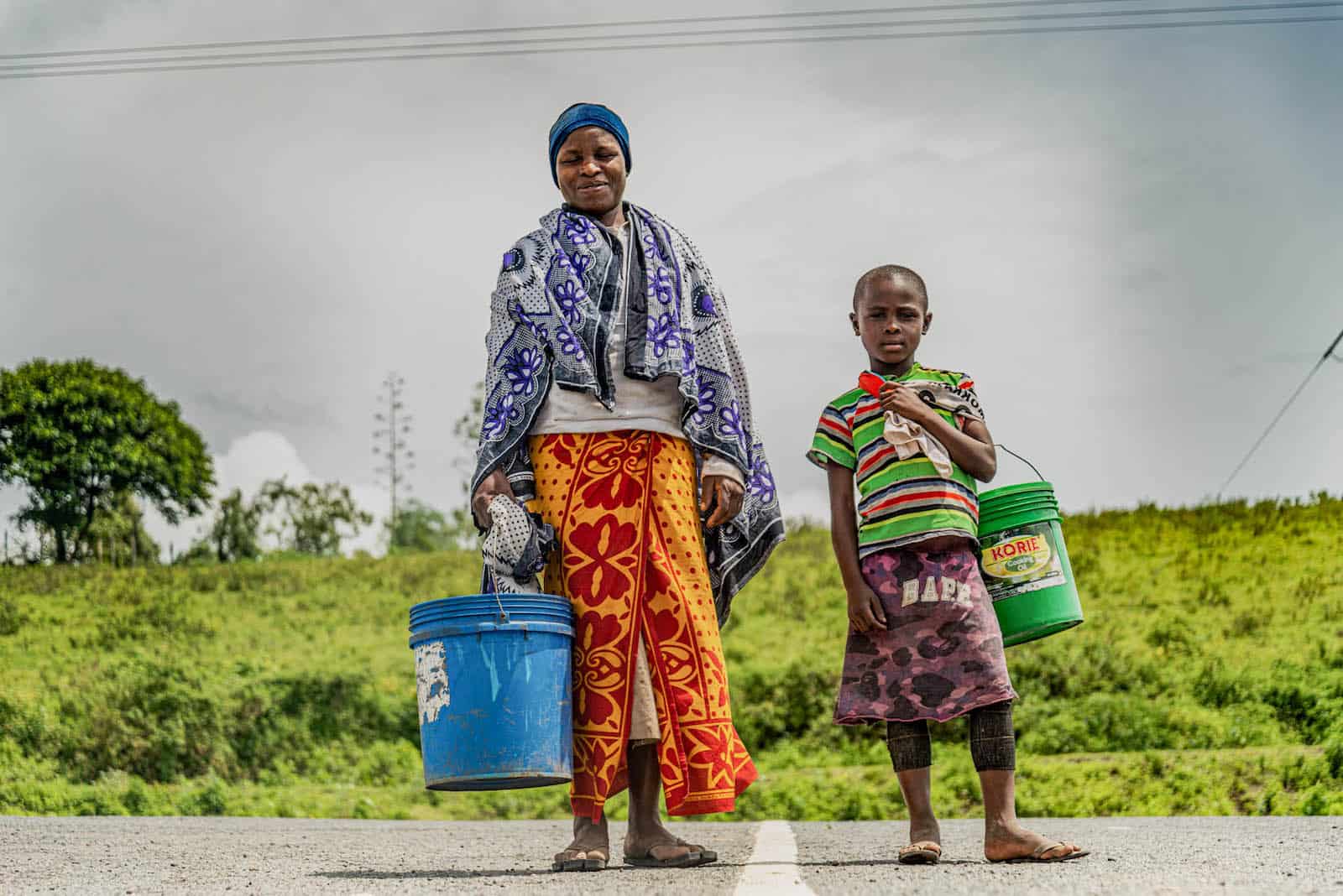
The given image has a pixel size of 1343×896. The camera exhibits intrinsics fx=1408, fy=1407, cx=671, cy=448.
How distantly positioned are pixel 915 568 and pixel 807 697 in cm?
836

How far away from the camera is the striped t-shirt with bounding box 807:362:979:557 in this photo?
442 centimetres

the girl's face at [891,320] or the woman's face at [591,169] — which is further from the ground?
the woman's face at [591,169]

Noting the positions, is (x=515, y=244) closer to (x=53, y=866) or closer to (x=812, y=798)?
(x=53, y=866)

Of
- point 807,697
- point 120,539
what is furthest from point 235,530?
point 807,697

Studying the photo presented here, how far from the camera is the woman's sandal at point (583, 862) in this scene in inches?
170

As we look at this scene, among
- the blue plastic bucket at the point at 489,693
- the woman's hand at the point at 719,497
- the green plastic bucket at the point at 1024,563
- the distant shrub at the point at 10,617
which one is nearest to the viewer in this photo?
the blue plastic bucket at the point at 489,693

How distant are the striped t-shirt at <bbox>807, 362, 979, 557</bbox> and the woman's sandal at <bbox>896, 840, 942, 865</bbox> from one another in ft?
2.98

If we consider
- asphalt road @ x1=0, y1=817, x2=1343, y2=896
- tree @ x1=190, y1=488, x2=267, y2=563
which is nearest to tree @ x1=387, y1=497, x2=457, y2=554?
tree @ x1=190, y1=488, x2=267, y2=563

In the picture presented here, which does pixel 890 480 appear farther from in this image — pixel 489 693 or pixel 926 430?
pixel 489 693

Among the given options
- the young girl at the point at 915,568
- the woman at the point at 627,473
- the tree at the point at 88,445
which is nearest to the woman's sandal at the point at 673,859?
the woman at the point at 627,473

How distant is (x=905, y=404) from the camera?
443 centimetres

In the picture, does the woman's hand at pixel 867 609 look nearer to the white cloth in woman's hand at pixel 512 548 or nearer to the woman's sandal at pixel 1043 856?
the woman's sandal at pixel 1043 856

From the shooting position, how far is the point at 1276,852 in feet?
14.9

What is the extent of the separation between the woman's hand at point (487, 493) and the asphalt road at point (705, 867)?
1116mm
